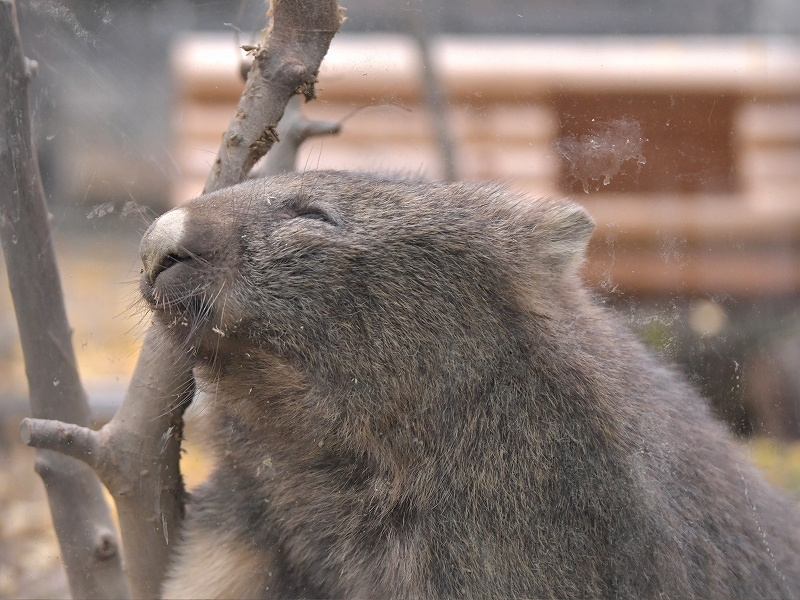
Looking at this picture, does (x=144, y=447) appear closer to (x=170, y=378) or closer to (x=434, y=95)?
(x=170, y=378)

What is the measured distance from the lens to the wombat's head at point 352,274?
83.0 inches

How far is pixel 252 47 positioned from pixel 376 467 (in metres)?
1.28

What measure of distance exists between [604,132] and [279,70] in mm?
976

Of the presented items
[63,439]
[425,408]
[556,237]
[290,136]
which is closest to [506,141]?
[556,237]

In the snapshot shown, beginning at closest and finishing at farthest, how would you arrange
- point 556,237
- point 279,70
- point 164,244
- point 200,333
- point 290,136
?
point 164,244 < point 200,333 < point 279,70 < point 556,237 < point 290,136

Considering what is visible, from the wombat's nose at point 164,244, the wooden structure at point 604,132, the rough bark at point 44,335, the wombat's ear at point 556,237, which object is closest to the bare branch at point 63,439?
the rough bark at point 44,335

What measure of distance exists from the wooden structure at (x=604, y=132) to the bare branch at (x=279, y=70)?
0.61ft

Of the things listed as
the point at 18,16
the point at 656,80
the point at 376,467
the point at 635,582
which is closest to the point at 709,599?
the point at 635,582

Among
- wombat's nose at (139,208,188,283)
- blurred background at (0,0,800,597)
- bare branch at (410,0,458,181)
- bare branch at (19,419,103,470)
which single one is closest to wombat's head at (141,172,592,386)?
wombat's nose at (139,208,188,283)

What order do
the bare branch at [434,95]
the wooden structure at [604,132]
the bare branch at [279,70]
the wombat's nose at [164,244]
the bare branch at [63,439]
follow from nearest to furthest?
the wombat's nose at [164,244], the bare branch at [63,439], the bare branch at [279,70], the wooden structure at [604,132], the bare branch at [434,95]

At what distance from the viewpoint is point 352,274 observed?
7.29 ft

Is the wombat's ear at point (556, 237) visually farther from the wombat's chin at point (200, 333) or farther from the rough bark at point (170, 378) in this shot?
the wombat's chin at point (200, 333)

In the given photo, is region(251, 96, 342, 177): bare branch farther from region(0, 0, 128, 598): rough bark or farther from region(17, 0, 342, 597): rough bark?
region(0, 0, 128, 598): rough bark

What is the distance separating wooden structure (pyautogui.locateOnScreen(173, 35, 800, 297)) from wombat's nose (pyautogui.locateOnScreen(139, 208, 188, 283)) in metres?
0.69
